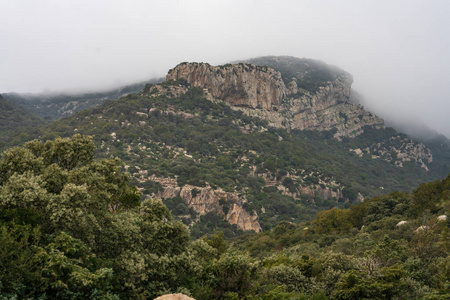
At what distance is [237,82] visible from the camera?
158 metres

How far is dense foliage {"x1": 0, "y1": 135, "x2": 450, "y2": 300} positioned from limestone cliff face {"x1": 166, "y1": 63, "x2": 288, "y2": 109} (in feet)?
423

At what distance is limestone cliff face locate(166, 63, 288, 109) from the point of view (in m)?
149

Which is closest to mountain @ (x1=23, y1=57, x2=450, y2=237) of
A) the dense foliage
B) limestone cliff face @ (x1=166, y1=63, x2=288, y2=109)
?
limestone cliff face @ (x1=166, y1=63, x2=288, y2=109)

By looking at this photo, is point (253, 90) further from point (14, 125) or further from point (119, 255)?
point (119, 255)

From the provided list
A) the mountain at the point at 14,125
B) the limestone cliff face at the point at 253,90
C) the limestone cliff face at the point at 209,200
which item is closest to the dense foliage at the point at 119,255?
the limestone cliff face at the point at 209,200

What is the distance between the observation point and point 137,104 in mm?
122375

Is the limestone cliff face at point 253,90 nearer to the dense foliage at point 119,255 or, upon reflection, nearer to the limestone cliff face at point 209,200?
the limestone cliff face at point 209,200

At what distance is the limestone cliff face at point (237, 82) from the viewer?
148875 mm

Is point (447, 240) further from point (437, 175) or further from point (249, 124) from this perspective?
point (437, 175)

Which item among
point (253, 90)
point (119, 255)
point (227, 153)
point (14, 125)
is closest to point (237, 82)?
point (253, 90)

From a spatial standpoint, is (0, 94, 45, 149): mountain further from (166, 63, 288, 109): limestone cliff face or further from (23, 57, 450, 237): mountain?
(166, 63, 288, 109): limestone cliff face

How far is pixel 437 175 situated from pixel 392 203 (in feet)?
588

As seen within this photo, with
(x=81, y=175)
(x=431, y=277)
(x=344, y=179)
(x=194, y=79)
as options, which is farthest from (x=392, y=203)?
(x=194, y=79)

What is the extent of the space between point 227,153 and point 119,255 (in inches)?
4052
